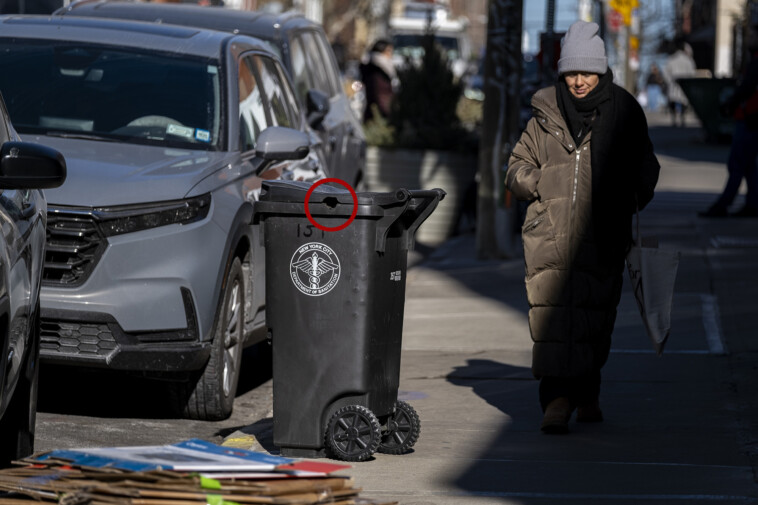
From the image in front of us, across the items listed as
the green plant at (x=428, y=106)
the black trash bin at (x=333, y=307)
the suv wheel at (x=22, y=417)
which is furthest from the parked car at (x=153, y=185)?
the green plant at (x=428, y=106)

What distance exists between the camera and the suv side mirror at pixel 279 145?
7.70m

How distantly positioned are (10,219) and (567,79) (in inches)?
112

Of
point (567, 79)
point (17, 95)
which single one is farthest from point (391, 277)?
point (17, 95)

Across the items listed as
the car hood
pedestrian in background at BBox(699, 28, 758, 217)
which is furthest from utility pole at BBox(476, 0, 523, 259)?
the car hood

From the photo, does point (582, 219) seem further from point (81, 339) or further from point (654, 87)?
point (654, 87)

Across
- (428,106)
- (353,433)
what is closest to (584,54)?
(353,433)

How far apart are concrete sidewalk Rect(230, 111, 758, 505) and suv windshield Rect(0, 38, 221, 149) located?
6.05 feet

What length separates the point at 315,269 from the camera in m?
5.91

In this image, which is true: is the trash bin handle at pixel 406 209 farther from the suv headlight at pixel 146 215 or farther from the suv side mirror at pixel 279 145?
the suv side mirror at pixel 279 145

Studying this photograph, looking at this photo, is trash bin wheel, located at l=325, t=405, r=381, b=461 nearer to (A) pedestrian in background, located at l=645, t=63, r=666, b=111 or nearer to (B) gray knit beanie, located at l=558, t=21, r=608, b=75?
(B) gray knit beanie, located at l=558, t=21, r=608, b=75

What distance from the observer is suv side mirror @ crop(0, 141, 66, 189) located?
4.70 meters

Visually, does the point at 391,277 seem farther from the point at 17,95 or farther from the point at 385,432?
the point at 17,95

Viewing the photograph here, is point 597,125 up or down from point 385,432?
up

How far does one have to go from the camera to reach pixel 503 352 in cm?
895
